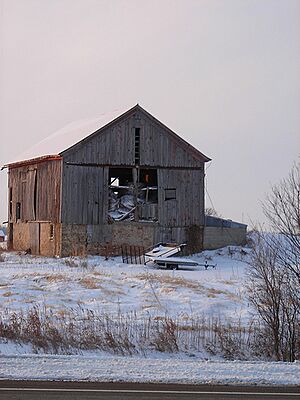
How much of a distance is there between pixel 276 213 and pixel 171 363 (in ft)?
16.3

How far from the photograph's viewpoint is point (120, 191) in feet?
138

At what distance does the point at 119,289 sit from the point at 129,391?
14.8 metres

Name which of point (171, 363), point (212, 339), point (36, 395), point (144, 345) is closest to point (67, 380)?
point (36, 395)

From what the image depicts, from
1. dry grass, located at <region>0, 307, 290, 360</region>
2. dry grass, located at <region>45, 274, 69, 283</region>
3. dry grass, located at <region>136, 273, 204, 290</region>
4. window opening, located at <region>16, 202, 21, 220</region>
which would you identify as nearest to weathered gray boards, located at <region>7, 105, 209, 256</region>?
window opening, located at <region>16, 202, 21, 220</region>

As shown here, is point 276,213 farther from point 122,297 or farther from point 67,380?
point 122,297

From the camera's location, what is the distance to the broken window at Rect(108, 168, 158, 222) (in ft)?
132

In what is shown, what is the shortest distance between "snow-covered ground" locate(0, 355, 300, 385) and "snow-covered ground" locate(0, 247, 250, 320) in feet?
23.7

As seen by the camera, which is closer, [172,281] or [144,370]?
[144,370]

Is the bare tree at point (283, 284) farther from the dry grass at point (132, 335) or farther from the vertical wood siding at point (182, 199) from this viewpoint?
the vertical wood siding at point (182, 199)

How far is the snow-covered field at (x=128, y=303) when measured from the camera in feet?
37.9

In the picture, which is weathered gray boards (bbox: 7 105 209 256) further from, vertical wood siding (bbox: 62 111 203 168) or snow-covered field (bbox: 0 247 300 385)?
snow-covered field (bbox: 0 247 300 385)

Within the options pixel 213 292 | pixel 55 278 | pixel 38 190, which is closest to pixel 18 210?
pixel 38 190

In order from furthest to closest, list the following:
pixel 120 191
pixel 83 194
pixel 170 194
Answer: pixel 120 191
pixel 170 194
pixel 83 194

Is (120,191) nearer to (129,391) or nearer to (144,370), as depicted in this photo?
(144,370)
